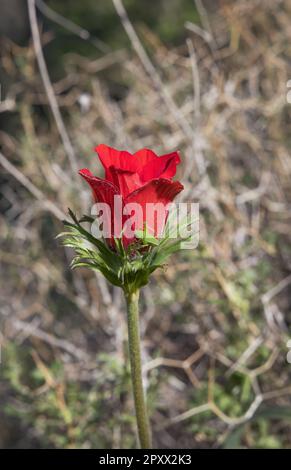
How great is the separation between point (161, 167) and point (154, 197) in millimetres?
47

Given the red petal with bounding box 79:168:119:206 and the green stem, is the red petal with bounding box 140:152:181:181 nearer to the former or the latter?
the red petal with bounding box 79:168:119:206

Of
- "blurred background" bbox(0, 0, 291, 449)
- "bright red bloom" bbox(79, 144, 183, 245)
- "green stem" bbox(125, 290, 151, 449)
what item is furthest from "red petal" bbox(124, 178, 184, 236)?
"blurred background" bbox(0, 0, 291, 449)

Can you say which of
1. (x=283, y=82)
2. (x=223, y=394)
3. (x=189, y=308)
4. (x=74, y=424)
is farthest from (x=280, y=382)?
(x=283, y=82)

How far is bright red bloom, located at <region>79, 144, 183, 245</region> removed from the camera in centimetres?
88

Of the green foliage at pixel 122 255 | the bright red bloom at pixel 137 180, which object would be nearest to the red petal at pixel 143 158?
the bright red bloom at pixel 137 180

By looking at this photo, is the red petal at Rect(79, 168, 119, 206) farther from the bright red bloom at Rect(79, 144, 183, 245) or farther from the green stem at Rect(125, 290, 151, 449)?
the green stem at Rect(125, 290, 151, 449)

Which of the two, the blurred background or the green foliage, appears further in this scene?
the blurred background

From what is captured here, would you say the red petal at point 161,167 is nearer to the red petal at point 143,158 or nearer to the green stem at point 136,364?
the red petal at point 143,158

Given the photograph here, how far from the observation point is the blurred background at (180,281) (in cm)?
158

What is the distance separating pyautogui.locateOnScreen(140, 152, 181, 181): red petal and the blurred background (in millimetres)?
636

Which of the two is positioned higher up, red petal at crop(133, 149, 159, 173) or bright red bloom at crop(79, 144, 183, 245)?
red petal at crop(133, 149, 159, 173)

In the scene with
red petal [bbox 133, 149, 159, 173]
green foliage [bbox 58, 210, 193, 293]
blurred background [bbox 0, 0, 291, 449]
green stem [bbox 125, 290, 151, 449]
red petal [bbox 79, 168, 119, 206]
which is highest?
blurred background [bbox 0, 0, 291, 449]

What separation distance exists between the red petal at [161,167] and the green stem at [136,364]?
0.18 meters

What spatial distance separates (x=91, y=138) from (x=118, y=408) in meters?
1.16
